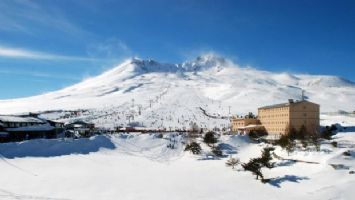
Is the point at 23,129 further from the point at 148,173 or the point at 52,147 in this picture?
the point at 148,173

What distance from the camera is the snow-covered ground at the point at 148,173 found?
33.7 m

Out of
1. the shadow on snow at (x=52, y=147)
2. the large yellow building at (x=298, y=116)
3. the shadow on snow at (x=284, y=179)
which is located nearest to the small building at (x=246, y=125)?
the large yellow building at (x=298, y=116)

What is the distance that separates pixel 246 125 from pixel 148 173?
43400mm

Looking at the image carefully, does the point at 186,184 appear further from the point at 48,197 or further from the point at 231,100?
the point at 231,100

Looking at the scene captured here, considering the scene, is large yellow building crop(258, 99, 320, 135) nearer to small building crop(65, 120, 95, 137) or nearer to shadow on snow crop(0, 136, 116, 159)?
shadow on snow crop(0, 136, 116, 159)

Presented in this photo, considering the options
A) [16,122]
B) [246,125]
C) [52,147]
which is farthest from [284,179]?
[246,125]

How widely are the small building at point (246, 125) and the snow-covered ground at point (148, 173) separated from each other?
1830cm

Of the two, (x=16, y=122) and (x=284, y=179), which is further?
(x=16, y=122)

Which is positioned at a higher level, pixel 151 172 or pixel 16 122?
pixel 16 122

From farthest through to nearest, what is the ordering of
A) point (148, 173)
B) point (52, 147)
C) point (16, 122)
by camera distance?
1. point (16, 122)
2. point (52, 147)
3. point (148, 173)

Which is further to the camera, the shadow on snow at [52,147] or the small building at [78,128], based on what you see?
the small building at [78,128]

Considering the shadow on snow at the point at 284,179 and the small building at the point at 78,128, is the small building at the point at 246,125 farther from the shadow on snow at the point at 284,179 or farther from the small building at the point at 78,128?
the shadow on snow at the point at 284,179

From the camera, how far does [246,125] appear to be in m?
83.6

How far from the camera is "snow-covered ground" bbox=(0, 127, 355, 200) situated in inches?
1326
